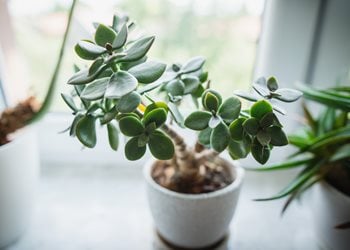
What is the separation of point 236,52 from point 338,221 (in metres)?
0.35

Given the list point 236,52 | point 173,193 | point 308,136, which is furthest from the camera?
point 236,52

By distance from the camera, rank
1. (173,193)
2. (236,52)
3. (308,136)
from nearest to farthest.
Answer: (173,193) → (308,136) → (236,52)

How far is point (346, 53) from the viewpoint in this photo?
0.60m

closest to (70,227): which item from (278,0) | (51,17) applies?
(51,17)

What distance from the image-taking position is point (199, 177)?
1.66 feet

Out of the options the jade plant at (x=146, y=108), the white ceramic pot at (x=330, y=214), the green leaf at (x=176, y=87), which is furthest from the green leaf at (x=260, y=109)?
the white ceramic pot at (x=330, y=214)

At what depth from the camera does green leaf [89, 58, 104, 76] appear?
324mm

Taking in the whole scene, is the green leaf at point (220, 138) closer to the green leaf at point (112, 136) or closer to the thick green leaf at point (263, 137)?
the thick green leaf at point (263, 137)

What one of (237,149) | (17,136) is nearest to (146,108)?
(237,149)

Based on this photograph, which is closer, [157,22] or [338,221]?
[338,221]

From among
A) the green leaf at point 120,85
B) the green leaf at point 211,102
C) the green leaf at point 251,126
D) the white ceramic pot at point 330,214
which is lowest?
the white ceramic pot at point 330,214

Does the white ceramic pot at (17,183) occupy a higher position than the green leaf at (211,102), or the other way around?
the green leaf at (211,102)

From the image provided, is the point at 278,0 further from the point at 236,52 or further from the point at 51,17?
the point at 51,17

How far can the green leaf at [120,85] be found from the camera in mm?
300
